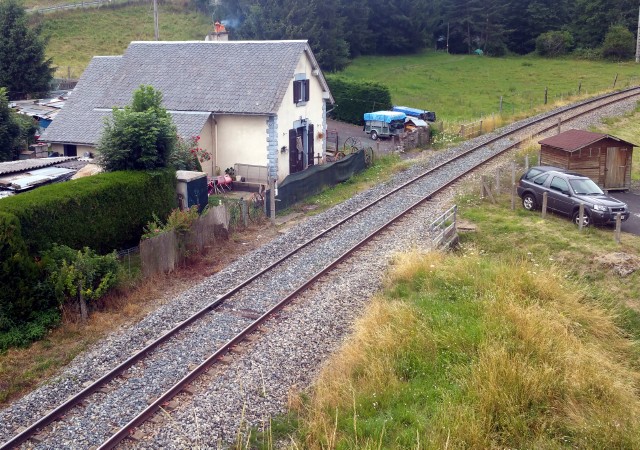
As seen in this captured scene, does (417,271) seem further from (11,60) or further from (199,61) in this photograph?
(11,60)

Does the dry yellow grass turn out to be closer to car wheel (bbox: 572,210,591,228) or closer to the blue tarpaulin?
car wheel (bbox: 572,210,591,228)

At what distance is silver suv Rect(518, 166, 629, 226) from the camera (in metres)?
21.4

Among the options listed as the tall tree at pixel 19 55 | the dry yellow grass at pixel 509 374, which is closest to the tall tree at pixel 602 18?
the tall tree at pixel 19 55

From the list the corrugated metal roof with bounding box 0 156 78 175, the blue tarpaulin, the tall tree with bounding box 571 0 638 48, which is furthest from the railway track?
the tall tree with bounding box 571 0 638 48

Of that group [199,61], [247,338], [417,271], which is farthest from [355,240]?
[199,61]

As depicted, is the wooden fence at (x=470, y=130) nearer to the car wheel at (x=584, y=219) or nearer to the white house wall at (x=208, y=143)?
A: the white house wall at (x=208, y=143)

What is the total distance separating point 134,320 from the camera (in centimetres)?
1575

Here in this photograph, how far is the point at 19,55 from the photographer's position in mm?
43750

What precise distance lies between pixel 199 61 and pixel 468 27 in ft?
196

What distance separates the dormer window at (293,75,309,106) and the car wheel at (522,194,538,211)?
11278 millimetres

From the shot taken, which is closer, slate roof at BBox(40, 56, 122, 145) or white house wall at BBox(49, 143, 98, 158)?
white house wall at BBox(49, 143, 98, 158)

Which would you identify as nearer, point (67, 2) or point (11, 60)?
point (11, 60)

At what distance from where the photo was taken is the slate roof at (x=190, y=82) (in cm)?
2841

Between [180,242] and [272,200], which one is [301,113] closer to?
[272,200]
